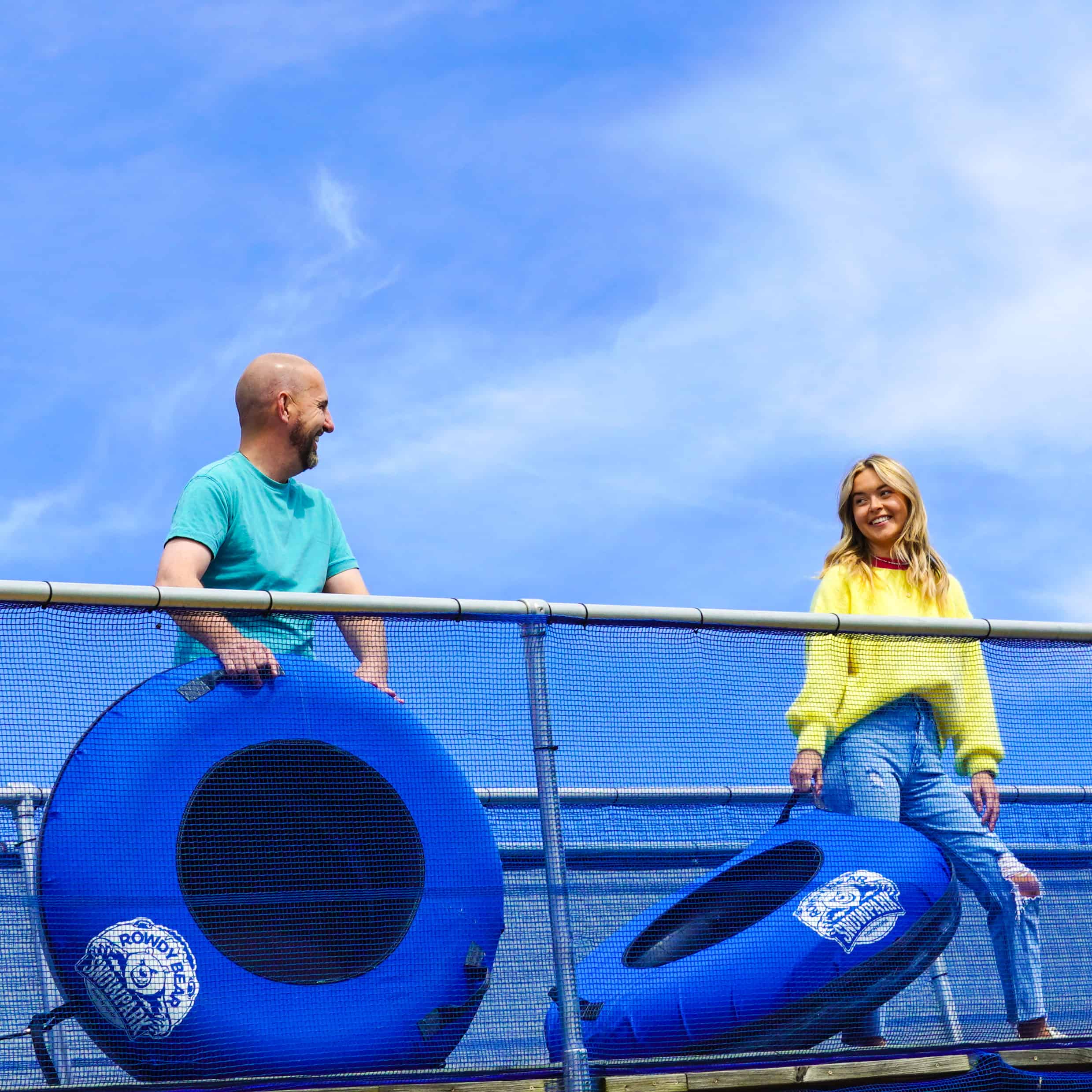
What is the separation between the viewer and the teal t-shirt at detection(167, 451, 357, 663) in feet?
11.2

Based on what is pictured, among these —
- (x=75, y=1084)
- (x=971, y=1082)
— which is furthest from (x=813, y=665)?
(x=75, y=1084)

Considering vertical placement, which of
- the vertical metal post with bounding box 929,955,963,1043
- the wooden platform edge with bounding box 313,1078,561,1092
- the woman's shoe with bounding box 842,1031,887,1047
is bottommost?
the wooden platform edge with bounding box 313,1078,561,1092

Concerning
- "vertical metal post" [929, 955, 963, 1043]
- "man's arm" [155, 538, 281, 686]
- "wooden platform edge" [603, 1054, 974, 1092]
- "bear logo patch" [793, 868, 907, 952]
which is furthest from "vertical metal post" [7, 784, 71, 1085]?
"vertical metal post" [929, 955, 963, 1043]

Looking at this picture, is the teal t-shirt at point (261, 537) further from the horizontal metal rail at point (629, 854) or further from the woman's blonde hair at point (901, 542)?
the woman's blonde hair at point (901, 542)

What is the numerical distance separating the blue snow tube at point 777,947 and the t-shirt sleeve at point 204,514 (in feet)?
4.37

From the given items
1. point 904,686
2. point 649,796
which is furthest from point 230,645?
point 904,686

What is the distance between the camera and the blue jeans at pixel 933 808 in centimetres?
371

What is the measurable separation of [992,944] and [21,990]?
227 centimetres

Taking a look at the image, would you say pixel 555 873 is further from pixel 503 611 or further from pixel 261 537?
pixel 261 537

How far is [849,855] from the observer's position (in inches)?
143

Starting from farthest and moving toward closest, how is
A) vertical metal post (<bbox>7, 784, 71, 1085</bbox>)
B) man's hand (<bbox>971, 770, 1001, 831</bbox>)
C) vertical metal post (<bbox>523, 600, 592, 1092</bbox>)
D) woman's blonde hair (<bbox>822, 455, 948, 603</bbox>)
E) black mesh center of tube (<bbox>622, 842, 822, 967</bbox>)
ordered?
woman's blonde hair (<bbox>822, 455, 948, 603</bbox>) → man's hand (<bbox>971, 770, 1001, 831</bbox>) → black mesh center of tube (<bbox>622, 842, 822, 967</bbox>) → vertical metal post (<bbox>523, 600, 592, 1092</bbox>) → vertical metal post (<bbox>7, 784, 71, 1085</bbox>)

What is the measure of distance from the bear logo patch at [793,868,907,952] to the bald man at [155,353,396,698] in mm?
1124

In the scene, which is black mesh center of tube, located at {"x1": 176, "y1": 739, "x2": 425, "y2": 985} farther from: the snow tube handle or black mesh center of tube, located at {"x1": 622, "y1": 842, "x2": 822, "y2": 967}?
the snow tube handle

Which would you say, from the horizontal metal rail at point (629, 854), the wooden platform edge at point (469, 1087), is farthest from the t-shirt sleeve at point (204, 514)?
the wooden platform edge at point (469, 1087)
